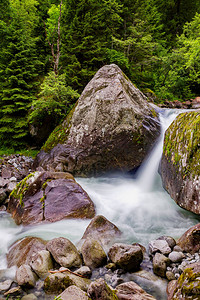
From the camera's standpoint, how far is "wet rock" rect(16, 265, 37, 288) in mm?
2963

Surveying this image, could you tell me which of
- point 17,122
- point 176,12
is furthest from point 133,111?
point 176,12

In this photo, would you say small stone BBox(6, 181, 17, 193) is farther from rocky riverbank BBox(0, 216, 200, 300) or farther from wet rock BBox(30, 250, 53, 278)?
wet rock BBox(30, 250, 53, 278)

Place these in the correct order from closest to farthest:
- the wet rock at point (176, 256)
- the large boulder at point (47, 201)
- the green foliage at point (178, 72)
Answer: the wet rock at point (176, 256) < the large boulder at point (47, 201) < the green foliage at point (178, 72)

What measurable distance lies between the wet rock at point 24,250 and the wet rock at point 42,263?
0.56ft

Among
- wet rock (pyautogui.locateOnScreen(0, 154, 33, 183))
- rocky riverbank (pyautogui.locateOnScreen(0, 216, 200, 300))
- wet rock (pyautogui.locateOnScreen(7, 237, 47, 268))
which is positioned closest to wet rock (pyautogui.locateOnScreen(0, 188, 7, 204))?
wet rock (pyautogui.locateOnScreen(0, 154, 33, 183))

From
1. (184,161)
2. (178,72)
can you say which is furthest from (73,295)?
(178,72)

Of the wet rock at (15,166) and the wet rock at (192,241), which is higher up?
the wet rock at (192,241)

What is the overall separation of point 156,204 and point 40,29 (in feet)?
48.3

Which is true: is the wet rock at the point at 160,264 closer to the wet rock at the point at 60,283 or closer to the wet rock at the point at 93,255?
the wet rock at the point at 93,255

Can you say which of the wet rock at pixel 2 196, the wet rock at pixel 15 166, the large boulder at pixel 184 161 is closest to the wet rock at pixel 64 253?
the large boulder at pixel 184 161

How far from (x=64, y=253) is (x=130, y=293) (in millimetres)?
1292

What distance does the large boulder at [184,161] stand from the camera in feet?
13.6

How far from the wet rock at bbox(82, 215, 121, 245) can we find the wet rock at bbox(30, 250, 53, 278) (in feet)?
3.28

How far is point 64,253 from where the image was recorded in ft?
11.2
